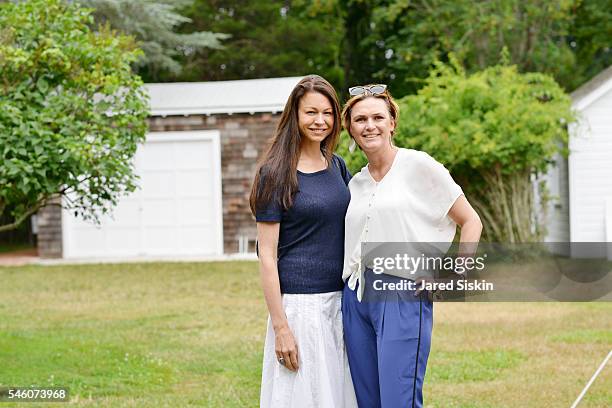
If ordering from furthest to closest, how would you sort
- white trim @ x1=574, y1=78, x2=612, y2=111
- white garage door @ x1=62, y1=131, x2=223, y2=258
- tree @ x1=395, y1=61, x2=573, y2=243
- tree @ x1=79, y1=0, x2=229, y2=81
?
tree @ x1=79, y1=0, x2=229, y2=81
white garage door @ x1=62, y1=131, x2=223, y2=258
white trim @ x1=574, y1=78, x2=612, y2=111
tree @ x1=395, y1=61, x2=573, y2=243

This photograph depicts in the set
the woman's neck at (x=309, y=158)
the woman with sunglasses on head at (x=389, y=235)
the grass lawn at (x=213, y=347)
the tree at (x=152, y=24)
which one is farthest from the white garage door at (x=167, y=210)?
the woman with sunglasses on head at (x=389, y=235)

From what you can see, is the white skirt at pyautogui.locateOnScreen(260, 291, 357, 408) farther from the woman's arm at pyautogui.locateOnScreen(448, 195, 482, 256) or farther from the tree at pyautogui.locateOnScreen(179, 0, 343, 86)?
the tree at pyautogui.locateOnScreen(179, 0, 343, 86)

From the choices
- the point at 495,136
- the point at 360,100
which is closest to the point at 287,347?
→ the point at 360,100

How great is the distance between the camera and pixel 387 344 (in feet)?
10.0

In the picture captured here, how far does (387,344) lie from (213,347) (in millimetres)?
4472

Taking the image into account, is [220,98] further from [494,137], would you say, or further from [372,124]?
[372,124]

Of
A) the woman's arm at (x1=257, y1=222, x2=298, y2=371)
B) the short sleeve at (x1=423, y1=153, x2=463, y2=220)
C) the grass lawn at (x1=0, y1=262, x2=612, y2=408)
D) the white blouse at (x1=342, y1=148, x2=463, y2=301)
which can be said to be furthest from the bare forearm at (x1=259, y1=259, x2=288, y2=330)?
the grass lawn at (x1=0, y1=262, x2=612, y2=408)

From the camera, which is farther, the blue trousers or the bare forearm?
the bare forearm

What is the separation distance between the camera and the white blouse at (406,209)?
313 centimetres

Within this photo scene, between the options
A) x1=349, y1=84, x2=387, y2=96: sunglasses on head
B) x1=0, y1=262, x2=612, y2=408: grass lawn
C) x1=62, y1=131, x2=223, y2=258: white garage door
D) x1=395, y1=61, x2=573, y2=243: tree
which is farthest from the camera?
x1=62, y1=131, x2=223, y2=258: white garage door

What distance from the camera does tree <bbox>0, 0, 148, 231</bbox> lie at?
20.2ft

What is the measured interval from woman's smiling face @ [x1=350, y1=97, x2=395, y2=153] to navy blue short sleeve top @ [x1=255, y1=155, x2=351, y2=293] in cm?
25

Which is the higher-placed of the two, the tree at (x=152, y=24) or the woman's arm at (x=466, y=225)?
the tree at (x=152, y=24)

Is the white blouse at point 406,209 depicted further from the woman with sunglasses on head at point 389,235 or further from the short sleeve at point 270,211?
the short sleeve at point 270,211
